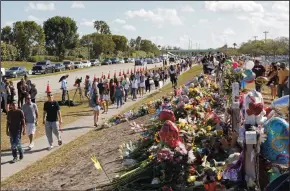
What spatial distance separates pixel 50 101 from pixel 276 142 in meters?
8.33

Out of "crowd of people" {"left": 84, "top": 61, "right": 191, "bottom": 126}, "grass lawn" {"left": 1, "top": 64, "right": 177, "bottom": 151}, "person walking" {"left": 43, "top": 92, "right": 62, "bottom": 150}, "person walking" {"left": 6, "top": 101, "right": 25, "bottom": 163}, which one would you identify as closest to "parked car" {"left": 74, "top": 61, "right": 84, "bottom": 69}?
"crowd of people" {"left": 84, "top": 61, "right": 191, "bottom": 126}

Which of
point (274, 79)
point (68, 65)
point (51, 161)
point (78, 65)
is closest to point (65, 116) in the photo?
point (51, 161)

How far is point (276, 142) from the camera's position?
441cm

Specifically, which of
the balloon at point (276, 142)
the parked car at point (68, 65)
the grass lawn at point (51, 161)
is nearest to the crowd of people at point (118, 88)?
the grass lawn at point (51, 161)

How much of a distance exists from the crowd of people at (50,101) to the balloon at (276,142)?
7207 millimetres

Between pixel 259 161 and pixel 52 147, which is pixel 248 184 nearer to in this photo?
pixel 259 161

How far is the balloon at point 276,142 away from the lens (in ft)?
13.8

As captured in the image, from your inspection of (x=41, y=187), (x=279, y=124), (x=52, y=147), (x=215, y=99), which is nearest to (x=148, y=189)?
(x=279, y=124)

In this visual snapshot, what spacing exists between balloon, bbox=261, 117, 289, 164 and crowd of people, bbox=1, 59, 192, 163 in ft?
23.6

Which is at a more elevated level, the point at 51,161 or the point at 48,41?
the point at 48,41

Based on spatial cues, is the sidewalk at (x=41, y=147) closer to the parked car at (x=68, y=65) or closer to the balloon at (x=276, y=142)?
Answer: the balloon at (x=276, y=142)

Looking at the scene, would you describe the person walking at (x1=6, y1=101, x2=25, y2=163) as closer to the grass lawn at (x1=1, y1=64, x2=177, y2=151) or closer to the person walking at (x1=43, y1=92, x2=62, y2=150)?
the person walking at (x1=43, y1=92, x2=62, y2=150)

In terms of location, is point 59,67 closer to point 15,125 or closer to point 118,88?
point 118,88

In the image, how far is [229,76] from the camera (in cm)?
900
